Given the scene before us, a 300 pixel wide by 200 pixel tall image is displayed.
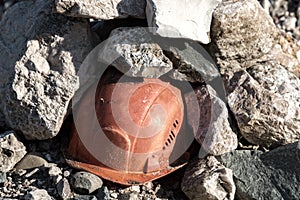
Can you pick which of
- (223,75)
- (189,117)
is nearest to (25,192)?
(189,117)

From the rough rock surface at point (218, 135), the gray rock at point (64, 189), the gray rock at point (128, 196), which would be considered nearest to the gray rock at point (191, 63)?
the rough rock surface at point (218, 135)

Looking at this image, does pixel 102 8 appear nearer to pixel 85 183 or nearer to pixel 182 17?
pixel 182 17

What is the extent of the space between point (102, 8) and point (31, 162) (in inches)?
27.5

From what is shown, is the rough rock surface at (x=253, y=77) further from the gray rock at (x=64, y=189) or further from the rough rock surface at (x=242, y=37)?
the gray rock at (x=64, y=189)

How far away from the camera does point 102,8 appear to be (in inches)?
115

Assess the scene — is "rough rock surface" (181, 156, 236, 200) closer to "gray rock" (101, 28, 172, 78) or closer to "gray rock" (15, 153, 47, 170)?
"gray rock" (101, 28, 172, 78)

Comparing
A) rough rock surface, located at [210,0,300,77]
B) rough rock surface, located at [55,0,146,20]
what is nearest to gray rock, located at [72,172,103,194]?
rough rock surface, located at [55,0,146,20]

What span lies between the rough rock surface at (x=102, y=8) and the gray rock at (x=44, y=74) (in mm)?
140

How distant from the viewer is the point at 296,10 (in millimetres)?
4082

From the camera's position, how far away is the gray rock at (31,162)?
298 cm

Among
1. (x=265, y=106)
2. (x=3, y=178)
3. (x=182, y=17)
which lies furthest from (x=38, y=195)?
(x=265, y=106)

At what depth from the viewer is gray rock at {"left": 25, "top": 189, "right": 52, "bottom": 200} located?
2.78m

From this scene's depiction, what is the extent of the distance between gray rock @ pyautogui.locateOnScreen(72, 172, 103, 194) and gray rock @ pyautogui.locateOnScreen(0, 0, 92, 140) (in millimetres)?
231

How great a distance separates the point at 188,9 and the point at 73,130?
694 mm
